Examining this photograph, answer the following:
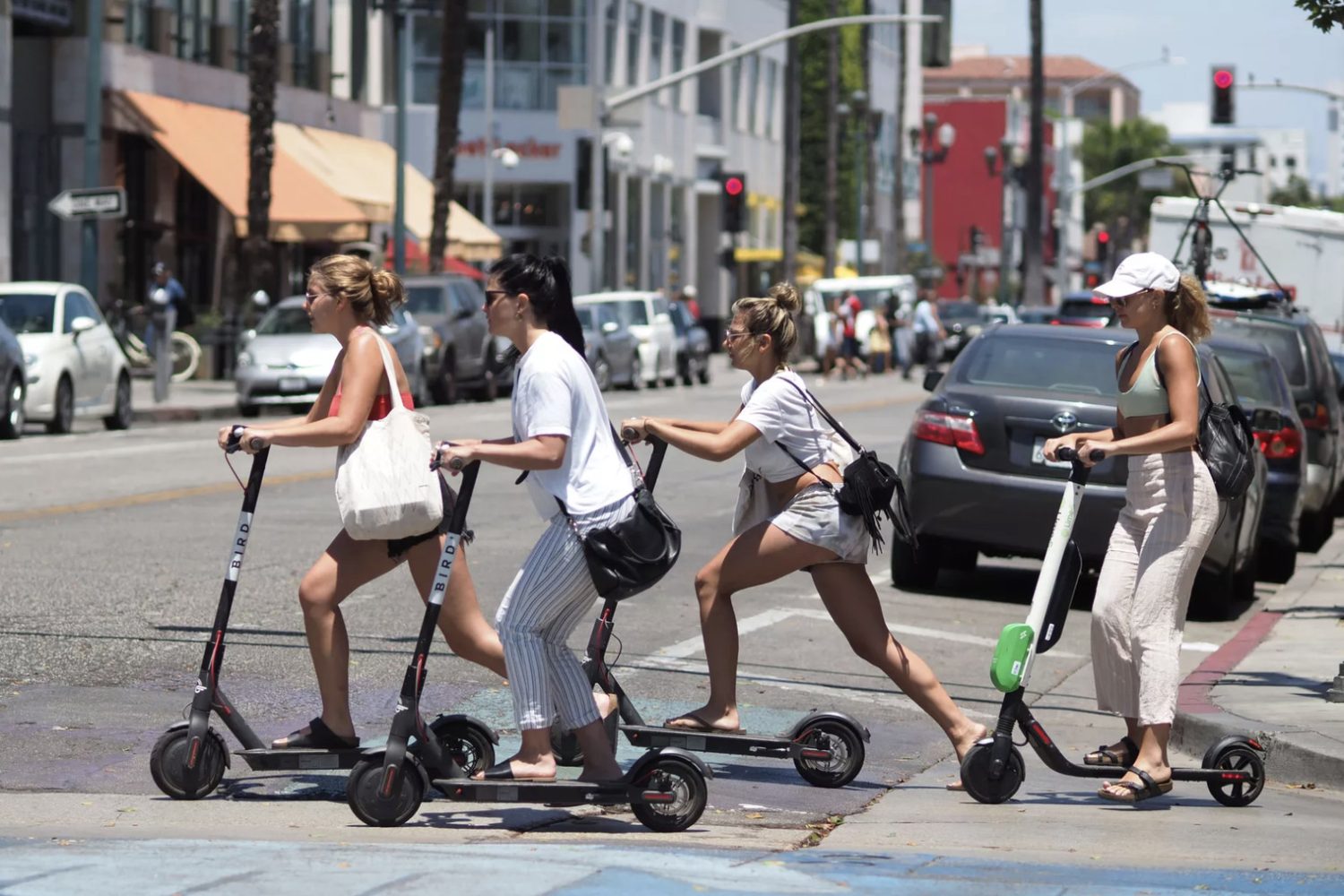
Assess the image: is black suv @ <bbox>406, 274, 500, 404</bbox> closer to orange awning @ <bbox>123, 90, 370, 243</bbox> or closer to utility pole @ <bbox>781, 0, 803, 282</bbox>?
orange awning @ <bbox>123, 90, 370, 243</bbox>

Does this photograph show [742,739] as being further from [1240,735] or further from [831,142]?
[831,142]

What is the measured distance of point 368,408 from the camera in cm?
720

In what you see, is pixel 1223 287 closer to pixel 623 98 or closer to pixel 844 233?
pixel 623 98

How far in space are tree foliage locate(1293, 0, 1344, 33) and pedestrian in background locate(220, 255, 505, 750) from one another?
5.65m

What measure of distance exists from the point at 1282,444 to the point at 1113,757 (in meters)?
8.06

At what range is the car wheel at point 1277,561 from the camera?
15.5 m

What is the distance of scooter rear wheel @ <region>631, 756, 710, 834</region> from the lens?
6.71 meters

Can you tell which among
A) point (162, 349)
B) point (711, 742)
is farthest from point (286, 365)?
point (711, 742)

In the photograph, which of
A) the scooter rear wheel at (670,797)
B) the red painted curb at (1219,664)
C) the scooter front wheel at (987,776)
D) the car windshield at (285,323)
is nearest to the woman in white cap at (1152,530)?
the scooter front wheel at (987,776)

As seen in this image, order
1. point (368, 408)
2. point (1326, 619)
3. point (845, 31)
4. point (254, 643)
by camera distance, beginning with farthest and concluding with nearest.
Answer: point (845, 31)
point (1326, 619)
point (254, 643)
point (368, 408)

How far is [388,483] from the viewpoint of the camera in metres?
7.15

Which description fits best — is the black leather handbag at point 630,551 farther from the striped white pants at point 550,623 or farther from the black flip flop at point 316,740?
the black flip flop at point 316,740

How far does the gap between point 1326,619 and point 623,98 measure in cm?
3007

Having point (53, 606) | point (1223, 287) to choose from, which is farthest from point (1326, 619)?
point (1223, 287)
